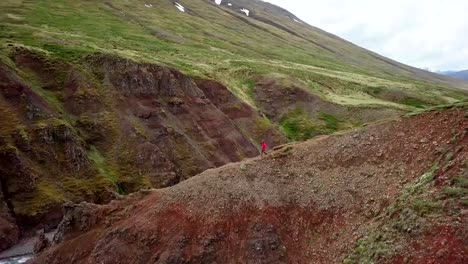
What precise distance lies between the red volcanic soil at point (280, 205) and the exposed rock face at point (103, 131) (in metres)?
20.7

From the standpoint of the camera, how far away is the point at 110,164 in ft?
229

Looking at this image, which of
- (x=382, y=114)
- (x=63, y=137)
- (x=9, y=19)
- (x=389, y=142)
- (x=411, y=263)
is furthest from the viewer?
(x=9, y=19)

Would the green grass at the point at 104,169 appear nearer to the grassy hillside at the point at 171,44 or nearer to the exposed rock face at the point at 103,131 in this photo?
the exposed rock face at the point at 103,131

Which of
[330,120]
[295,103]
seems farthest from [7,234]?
[295,103]

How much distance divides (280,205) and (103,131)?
1737 inches

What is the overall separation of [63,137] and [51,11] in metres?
87.8

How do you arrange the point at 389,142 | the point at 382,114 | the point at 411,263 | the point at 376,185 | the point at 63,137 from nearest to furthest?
the point at 411,263, the point at 376,185, the point at 389,142, the point at 63,137, the point at 382,114

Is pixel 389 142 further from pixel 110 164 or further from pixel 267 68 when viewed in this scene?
pixel 267 68

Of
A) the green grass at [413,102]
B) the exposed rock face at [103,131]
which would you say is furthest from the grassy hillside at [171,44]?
the exposed rock face at [103,131]

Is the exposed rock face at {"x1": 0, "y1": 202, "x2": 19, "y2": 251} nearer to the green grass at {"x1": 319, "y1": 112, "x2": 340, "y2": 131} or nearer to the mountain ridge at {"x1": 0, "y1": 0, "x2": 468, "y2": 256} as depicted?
the mountain ridge at {"x1": 0, "y1": 0, "x2": 468, "y2": 256}

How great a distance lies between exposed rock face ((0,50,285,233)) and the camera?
62.0m

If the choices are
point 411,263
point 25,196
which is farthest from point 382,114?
point 411,263

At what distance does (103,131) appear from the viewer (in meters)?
74.3

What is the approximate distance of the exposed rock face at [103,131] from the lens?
203 ft
